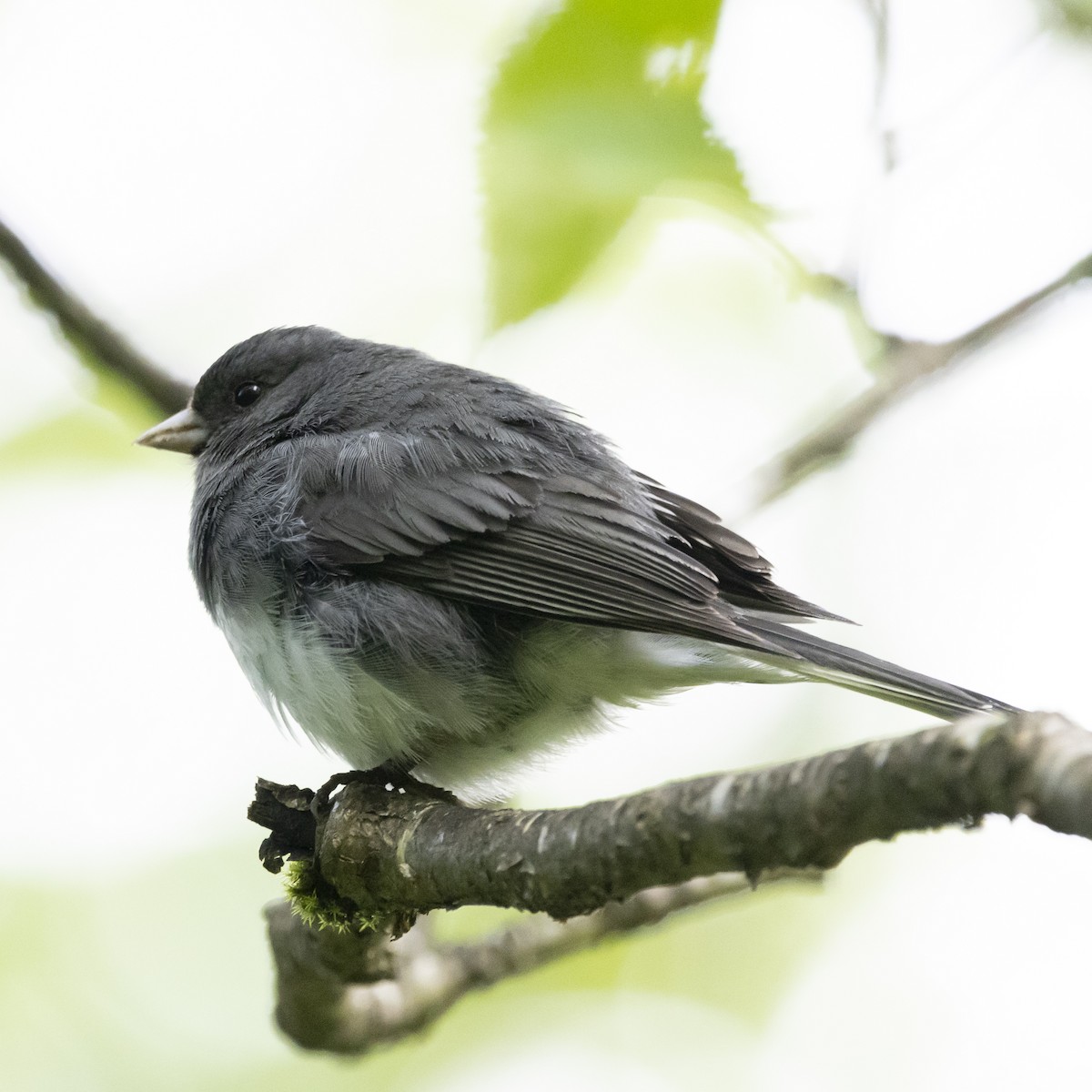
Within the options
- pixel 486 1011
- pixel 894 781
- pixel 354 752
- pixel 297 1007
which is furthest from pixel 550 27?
pixel 486 1011

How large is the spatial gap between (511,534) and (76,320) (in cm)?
132

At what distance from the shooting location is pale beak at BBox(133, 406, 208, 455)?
3.97m

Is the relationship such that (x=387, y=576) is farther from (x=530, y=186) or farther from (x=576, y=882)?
(x=576, y=882)

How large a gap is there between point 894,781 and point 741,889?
191 cm

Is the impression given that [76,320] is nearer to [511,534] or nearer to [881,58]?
[511,534]

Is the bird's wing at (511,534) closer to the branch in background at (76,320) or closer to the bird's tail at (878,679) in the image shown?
the bird's tail at (878,679)

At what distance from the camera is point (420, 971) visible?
10.3 feet

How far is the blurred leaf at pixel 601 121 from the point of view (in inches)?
106

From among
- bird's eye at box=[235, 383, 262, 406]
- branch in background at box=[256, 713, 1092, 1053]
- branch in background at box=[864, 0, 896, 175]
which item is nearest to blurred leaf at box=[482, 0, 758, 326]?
branch in background at box=[864, 0, 896, 175]

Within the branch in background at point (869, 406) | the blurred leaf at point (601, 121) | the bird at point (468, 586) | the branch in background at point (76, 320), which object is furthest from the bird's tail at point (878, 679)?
the branch in background at point (76, 320)

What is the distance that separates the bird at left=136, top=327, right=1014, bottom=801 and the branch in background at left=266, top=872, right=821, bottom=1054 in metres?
0.46

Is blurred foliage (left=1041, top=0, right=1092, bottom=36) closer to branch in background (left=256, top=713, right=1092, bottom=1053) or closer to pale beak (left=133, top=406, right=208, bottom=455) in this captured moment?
branch in background (left=256, top=713, right=1092, bottom=1053)

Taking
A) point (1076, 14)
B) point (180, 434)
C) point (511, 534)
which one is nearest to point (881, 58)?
point (1076, 14)

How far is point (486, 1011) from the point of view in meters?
4.52
